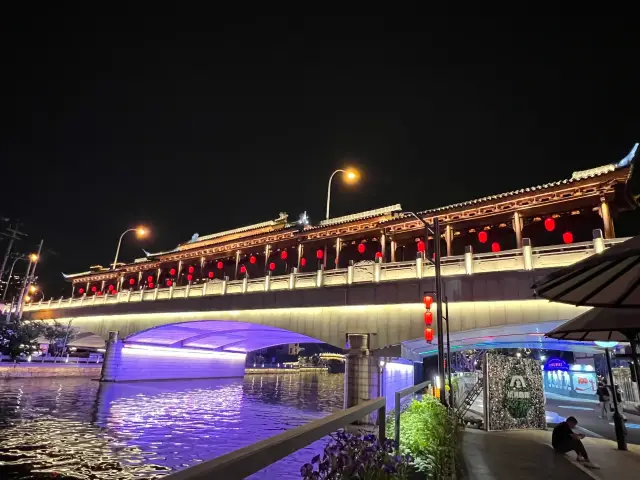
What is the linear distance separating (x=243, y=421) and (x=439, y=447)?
1533cm

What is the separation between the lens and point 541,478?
7.08m

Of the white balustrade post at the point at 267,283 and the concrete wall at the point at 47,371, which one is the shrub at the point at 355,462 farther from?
the concrete wall at the point at 47,371

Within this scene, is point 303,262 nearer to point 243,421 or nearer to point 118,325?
point 243,421

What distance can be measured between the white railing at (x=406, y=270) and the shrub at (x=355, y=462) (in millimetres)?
13848

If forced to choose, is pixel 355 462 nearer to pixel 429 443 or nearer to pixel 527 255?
pixel 429 443

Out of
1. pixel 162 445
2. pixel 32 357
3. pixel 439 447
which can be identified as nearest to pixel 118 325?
pixel 32 357

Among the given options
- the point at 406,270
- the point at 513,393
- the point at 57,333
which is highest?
the point at 406,270

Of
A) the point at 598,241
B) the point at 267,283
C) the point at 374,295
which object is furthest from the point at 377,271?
the point at 598,241

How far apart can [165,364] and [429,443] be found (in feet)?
127

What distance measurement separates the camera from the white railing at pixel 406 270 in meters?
15.1

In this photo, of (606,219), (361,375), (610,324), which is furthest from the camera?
(361,375)

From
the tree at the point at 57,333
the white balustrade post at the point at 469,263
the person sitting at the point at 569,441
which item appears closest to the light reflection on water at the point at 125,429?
the person sitting at the point at 569,441

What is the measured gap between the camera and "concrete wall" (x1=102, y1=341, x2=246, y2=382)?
3381cm

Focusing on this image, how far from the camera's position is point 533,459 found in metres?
8.47
